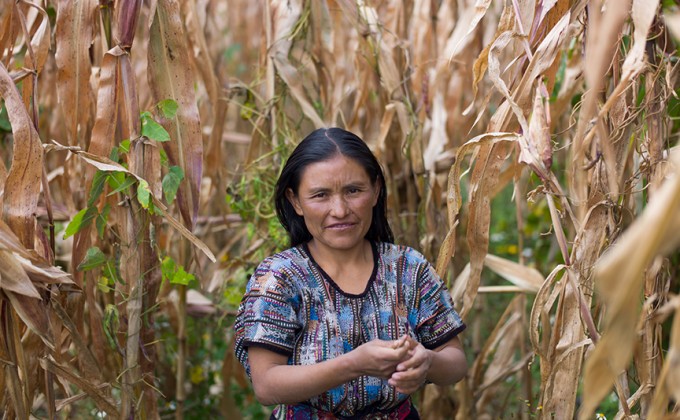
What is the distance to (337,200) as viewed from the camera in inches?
63.6

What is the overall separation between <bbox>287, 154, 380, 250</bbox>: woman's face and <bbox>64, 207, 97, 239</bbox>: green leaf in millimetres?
413

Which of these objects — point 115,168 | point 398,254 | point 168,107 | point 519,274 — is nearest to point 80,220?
point 115,168

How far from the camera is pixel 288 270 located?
1.61m

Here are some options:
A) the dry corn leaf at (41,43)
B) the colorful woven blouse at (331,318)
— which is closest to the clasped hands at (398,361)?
the colorful woven blouse at (331,318)

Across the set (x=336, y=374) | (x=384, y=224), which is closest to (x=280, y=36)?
(x=384, y=224)

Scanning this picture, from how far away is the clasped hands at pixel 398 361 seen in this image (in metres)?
1.41

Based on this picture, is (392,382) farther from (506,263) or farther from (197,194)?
(506,263)

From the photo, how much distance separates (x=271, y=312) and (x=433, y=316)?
33 cm

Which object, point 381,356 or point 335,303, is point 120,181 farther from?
point 381,356

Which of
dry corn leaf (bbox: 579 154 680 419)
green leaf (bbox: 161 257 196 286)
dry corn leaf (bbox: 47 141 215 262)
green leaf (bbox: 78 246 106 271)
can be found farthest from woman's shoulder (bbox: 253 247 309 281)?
dry corn leaf (bbox: 579 154 680 419)

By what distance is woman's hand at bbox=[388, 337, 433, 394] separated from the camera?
1.43 m

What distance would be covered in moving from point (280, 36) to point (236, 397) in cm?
113

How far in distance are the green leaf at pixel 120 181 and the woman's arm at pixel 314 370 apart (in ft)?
1.26

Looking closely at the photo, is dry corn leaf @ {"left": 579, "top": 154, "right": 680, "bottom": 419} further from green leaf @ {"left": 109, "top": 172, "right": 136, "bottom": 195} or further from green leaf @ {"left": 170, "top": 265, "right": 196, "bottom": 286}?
green leaf @ {"left": 170, "top": 265, "right": 196, "bottom": 286}
